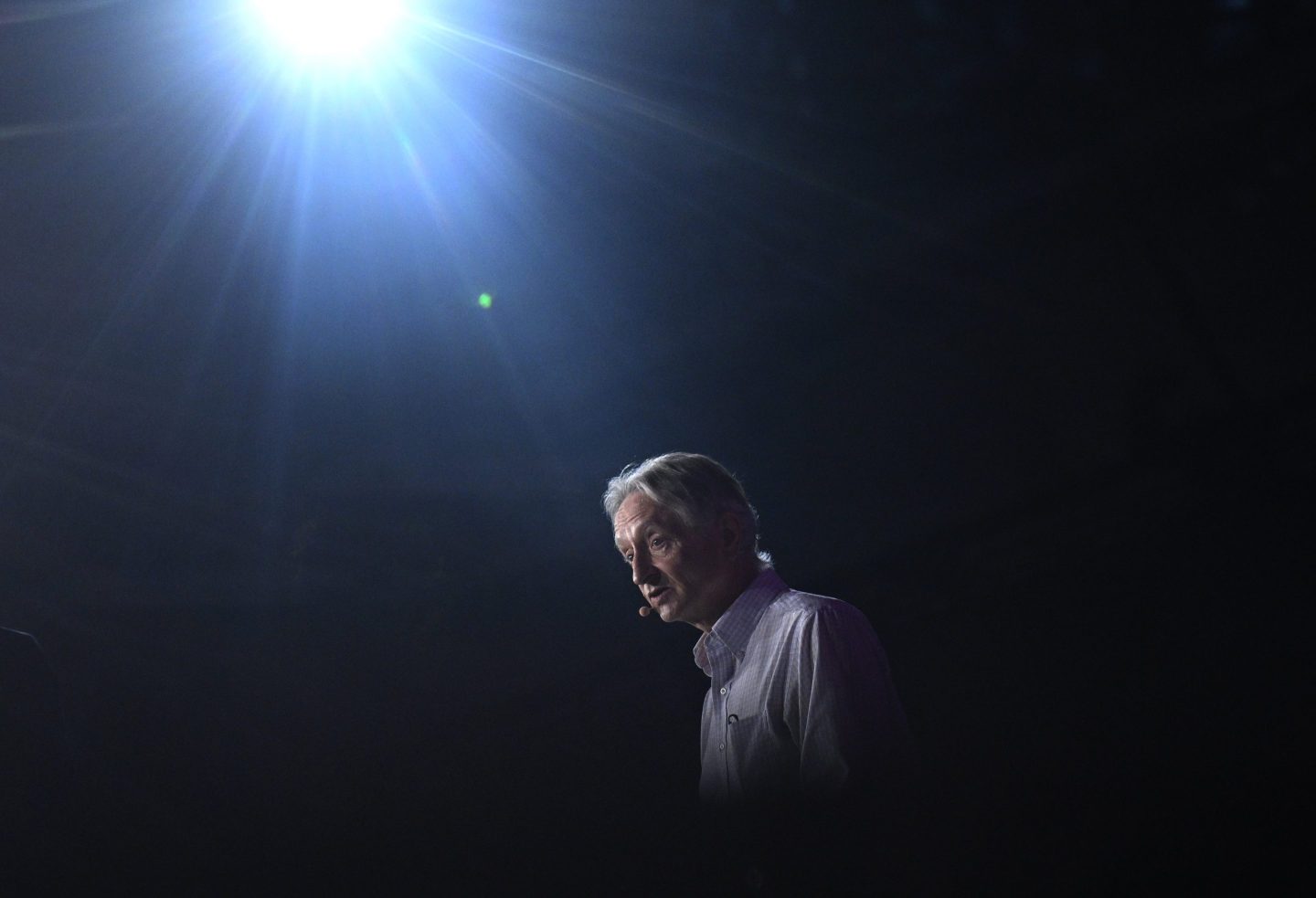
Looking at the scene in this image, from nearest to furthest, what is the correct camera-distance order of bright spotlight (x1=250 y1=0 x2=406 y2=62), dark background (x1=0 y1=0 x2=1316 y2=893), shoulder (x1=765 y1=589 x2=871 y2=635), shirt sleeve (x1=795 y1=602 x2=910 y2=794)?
shirt sleeve (x1=795 y1=602 x2=910 y2=794) < shoulder (x1=765 y1=589 x2=871 y2=635) < bright spotlight (x1=250 y1=0 x2=406 y2=62) < dark background (x1=0 y1=0 x2=1316 y2=893)

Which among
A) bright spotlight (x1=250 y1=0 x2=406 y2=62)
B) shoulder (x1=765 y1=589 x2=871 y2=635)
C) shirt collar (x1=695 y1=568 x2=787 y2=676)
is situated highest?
bright spotlight (x1=250 y1=0 x2=406 y2=62)

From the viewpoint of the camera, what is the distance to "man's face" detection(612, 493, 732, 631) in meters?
1.56

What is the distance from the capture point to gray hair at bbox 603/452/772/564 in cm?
159

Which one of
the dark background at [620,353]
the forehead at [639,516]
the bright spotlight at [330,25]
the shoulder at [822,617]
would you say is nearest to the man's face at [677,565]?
the forehead at [639,516]

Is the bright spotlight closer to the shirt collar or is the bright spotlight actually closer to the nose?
the nose

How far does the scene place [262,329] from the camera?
3.65 metres

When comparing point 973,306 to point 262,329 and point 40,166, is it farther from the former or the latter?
point 40,166

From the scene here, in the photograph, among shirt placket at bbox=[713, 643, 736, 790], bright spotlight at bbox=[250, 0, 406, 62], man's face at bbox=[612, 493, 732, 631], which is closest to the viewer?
shirt placket at bbox=[713, 643, 736, 790]

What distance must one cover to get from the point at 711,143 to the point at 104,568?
286 centimetres

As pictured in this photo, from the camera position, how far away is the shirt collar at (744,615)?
58.5 inches

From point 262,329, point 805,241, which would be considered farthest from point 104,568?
point 805,241

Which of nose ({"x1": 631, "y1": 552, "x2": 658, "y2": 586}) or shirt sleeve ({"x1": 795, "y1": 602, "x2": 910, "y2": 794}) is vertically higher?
nose ({"x1": 631, "y1": 552, "x2": 658, "y2": 586})

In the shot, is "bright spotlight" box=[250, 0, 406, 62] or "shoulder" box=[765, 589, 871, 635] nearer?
"shoulder" box=[765, 589, 871, 635]

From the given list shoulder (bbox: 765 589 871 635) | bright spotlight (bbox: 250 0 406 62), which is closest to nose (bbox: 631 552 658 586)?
shoulder (bbox: 765 589 871 635)
